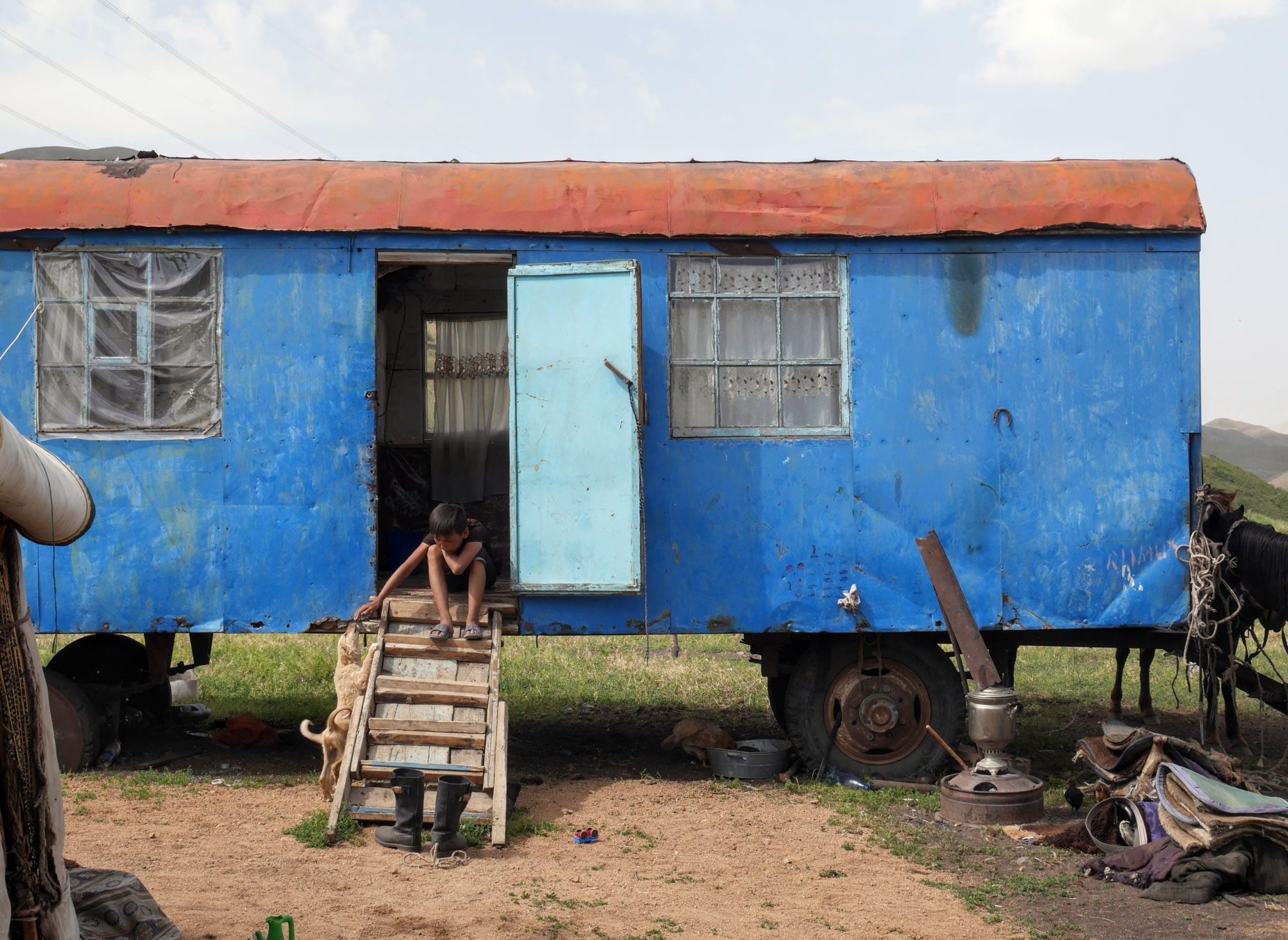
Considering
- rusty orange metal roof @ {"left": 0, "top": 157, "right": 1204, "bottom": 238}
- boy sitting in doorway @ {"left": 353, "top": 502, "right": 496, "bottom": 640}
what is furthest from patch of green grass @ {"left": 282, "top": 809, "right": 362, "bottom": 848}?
rusty orange metal roof @ {"left": 0, "top": 157, "right": 1204, "bottom": 238}

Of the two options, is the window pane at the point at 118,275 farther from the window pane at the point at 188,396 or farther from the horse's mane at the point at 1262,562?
the horse's mane at the point at 1262,562

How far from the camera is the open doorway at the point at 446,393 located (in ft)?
31.9

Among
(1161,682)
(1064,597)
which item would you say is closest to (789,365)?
(1064,597)

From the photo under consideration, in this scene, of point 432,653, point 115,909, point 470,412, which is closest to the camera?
point 115,909

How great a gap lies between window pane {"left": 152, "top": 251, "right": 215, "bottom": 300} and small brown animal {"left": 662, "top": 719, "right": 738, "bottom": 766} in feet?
13.1

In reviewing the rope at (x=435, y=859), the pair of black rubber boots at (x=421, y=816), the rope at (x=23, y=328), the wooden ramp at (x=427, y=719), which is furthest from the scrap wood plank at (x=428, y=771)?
the rope at (x=23, y=328)

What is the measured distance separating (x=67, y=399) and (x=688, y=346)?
3597 mm

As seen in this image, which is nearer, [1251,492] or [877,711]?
[877,711]

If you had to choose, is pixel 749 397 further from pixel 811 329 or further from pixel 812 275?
pixel 812 275

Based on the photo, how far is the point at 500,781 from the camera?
6.07 metres

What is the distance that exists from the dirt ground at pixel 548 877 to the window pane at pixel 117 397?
81.5 inches

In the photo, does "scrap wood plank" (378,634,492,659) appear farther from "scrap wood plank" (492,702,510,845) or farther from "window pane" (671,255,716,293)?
"window pane" (671,255,716,293)

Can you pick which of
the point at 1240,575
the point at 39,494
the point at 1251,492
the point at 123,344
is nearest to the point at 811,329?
the point at 1240,575

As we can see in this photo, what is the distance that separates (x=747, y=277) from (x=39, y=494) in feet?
15.0
